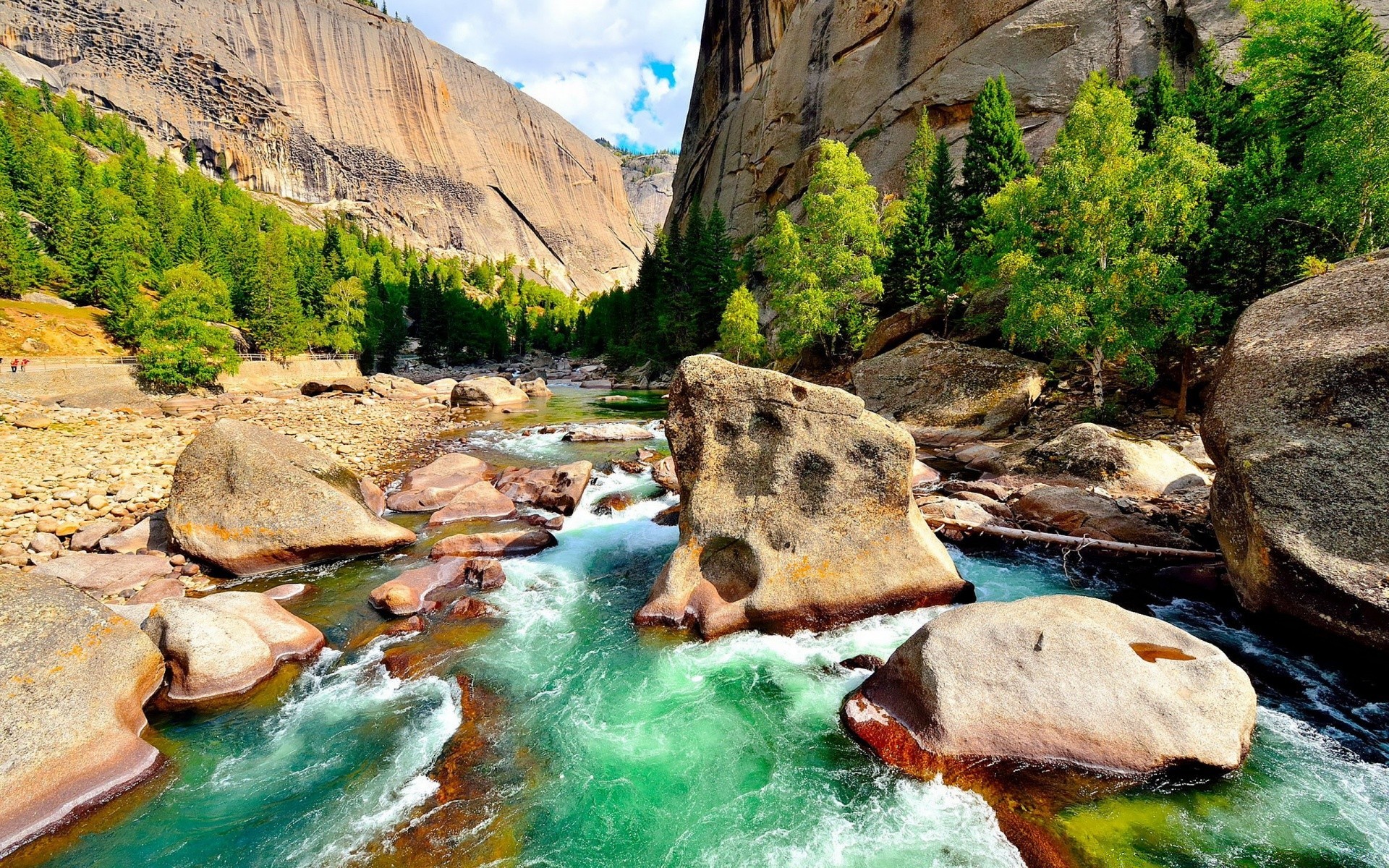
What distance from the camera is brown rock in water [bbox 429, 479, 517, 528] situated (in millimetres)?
13766

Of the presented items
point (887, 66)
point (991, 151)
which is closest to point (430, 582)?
point (991, 151)

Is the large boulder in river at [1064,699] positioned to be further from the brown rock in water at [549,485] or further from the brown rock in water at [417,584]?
the brown rock in water at [549,485]

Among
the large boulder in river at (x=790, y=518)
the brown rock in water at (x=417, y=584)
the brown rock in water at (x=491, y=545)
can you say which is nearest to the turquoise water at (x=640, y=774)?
the large boulder in river at (x=790, y=518)

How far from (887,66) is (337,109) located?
132 metres

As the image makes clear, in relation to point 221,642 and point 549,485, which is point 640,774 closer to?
point 221,642

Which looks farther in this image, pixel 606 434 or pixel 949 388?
pixel 606 434

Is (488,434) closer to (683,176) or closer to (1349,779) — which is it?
(1349,779)

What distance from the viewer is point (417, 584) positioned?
32.8 feet

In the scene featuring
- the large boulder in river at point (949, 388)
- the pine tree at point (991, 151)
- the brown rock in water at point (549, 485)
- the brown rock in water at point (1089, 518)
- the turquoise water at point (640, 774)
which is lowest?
the turquoise water at point (640, 774)

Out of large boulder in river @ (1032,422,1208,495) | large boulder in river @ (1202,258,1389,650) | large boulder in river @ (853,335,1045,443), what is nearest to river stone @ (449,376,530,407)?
large boulder in river @ (853,335,1045,443)

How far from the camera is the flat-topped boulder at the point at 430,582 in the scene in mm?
9305

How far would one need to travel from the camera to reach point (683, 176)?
91.8 metres

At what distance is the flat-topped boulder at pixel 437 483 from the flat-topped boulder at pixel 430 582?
4.08m

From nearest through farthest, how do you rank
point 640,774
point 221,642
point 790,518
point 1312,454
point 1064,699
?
point 1064,699 → point 640,774 → point 1312,454 → point 221,642 → point 790,518
